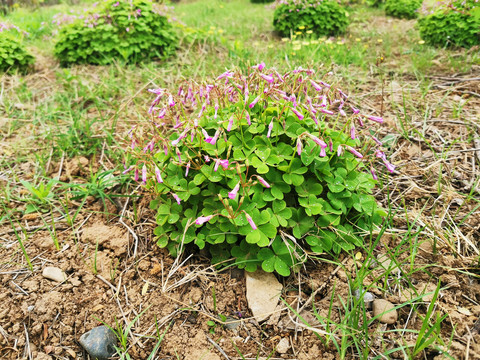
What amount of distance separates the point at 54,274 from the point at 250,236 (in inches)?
51.4

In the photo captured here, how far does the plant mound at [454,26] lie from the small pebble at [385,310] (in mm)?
4611

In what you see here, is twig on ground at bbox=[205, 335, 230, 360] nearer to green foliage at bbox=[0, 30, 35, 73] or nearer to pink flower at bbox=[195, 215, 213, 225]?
pink flower at bbox=[195, 215, 213, 225]

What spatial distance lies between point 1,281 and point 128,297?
0.82m

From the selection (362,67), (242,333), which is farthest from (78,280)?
(362,67)

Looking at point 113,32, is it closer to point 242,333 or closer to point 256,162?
point 256,162

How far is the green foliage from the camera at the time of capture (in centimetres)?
465

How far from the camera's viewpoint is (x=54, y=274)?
6.70 ft

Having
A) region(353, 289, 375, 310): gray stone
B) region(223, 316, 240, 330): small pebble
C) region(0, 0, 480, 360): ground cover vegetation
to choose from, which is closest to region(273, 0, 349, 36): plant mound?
region(0, 0, 480, 360): ground cover vegetation

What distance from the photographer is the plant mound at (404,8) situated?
341 inches

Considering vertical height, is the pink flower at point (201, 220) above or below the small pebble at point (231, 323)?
above

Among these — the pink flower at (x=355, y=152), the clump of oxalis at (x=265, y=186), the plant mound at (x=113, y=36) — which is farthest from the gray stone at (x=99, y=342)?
the plant mound at (x=113, y=36)

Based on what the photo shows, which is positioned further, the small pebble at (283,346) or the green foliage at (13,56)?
the green foliage at (13,56)

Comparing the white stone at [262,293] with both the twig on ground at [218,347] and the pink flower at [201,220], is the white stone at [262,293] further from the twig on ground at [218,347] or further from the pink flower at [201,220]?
the pink flower at [201,220]

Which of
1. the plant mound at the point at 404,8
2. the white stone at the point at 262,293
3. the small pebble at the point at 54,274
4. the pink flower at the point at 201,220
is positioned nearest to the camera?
the pink flower at the point at 201,220
